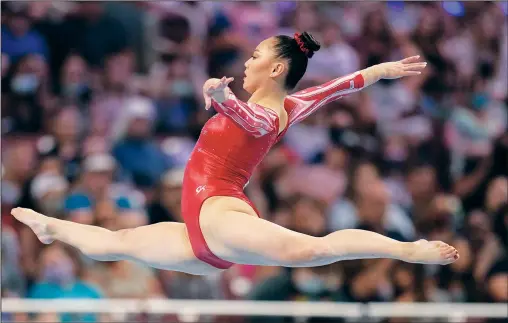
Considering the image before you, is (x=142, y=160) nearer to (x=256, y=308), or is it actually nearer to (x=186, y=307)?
(x=186, y=307)

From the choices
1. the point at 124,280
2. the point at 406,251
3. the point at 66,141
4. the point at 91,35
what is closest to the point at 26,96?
the point at 66,141

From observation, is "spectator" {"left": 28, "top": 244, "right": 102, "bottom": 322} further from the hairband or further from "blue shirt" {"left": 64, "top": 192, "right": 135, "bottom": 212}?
the hairband

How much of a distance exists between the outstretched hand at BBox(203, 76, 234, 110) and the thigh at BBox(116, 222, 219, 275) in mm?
894

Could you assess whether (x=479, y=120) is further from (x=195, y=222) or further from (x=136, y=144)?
(x=195, y=222)

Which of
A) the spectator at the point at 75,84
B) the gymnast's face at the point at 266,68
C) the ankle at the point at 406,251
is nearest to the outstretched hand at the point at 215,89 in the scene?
the gymnast's face at the point at 266,68

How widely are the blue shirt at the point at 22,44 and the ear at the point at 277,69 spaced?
3913 millimetres

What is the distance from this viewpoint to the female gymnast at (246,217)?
4477mm

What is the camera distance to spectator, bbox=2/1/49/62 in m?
8.19

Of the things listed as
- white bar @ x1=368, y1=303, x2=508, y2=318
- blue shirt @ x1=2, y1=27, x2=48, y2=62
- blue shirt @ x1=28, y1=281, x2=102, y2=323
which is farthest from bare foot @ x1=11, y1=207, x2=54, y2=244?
blue shirt @ x1=2, y1=27, x2=48, y2=62

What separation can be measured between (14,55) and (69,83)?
49cm

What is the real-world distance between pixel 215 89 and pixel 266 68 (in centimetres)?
67

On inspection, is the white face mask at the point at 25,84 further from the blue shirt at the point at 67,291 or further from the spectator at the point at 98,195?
the blue shirt at the point at 67,291

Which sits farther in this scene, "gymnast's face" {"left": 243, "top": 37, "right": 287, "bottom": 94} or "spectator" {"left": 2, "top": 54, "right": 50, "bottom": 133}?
"spectator" {"left": 2, "top": 54, "right": 50, "bottom": 133}

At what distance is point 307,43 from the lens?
15.6 ft
